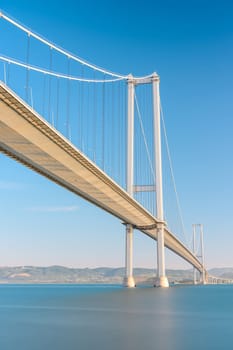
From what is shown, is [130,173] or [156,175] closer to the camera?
[156,175]

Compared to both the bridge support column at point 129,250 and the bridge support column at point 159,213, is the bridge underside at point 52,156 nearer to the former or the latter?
the bridge support column at point 159,213

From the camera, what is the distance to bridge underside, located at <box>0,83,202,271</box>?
20.0 m

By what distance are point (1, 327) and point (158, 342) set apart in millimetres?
6332

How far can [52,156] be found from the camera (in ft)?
82.1

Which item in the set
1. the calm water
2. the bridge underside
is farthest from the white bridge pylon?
the calm water

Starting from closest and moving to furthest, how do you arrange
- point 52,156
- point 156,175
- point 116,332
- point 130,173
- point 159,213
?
point 116,332 → point 52,156 → point 159,213 → point 156,175 → point 130,173

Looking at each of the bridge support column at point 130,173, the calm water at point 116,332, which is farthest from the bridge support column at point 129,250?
the calm water at point 116,332

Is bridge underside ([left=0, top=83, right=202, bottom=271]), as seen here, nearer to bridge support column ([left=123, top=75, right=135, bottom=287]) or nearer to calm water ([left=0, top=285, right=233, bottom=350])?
bridge support column ([left=123, top=75, right=135, bottom=287])

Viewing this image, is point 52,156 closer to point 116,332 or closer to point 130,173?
point 116,332

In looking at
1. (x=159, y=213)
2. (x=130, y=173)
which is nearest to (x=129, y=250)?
(x=159, y=213)

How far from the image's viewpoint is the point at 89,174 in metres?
29.0

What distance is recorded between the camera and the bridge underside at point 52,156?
65.7 feet

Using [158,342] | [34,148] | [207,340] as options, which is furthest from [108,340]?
[34,148]

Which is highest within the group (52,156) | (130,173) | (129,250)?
(130,173)
